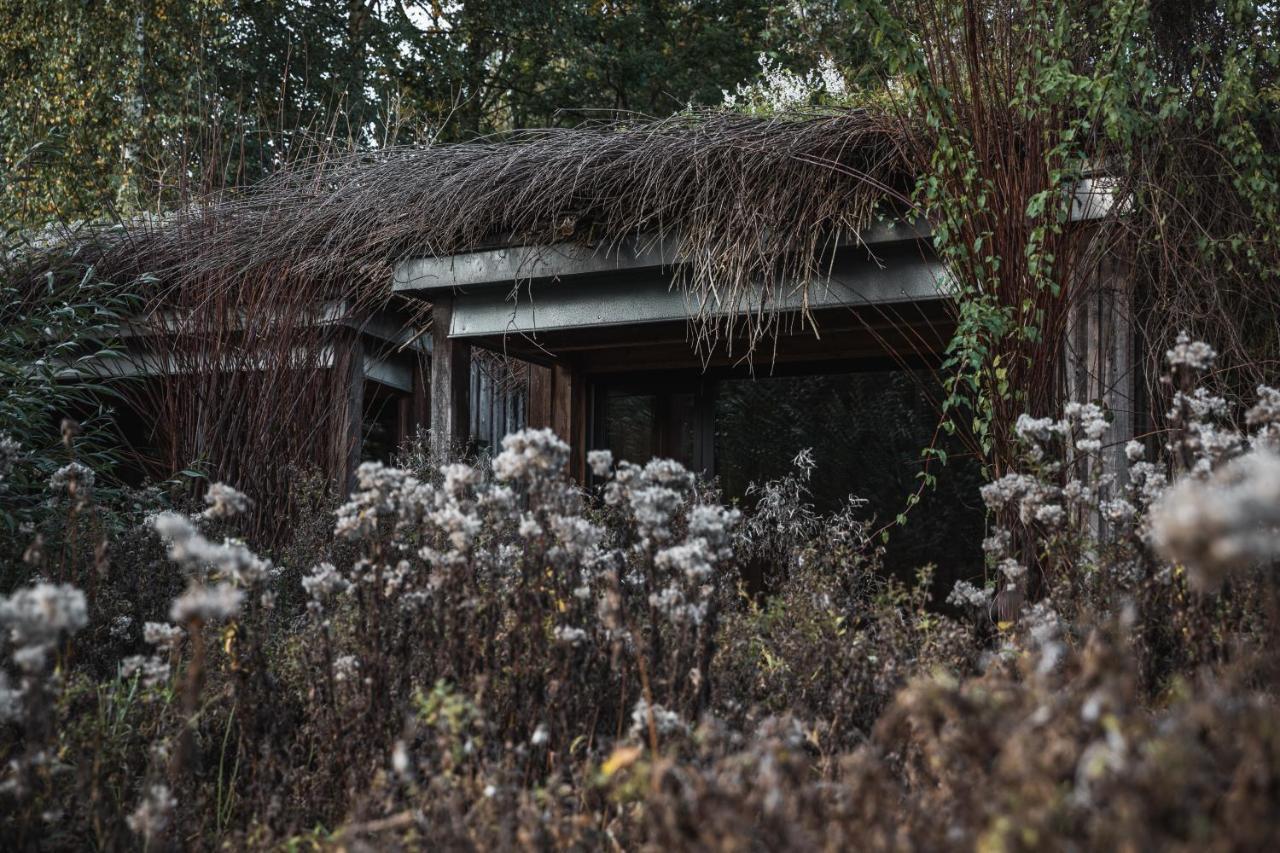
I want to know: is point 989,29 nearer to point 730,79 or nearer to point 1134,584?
point 1134,584

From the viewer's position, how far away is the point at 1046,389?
3963 millimetres

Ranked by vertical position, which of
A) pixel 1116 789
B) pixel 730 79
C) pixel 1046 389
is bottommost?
pixel 1116 789

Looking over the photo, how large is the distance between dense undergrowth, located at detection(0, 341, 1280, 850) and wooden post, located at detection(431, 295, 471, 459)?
1.99 meters

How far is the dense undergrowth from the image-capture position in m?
1.31

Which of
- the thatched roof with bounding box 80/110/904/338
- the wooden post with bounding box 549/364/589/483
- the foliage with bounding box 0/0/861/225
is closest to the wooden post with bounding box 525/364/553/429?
the wooden post with bounding box 549/364/589/483

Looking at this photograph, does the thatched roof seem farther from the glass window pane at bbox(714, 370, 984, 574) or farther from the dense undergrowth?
the glass window pane at bbox(714, 370, 984, 574)

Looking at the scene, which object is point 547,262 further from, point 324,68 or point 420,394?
point 324,68

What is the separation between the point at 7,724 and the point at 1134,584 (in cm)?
290

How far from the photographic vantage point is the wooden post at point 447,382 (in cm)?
558

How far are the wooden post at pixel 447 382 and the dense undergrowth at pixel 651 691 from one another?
6.52ft

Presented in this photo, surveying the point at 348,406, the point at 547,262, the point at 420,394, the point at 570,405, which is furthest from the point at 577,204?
the point at 420,394

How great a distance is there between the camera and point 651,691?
248 centimetres

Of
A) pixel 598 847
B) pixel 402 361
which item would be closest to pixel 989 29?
pixel 598 847

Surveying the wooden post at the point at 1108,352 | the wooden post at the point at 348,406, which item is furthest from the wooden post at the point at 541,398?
the wooden post at the point at 1108,352
